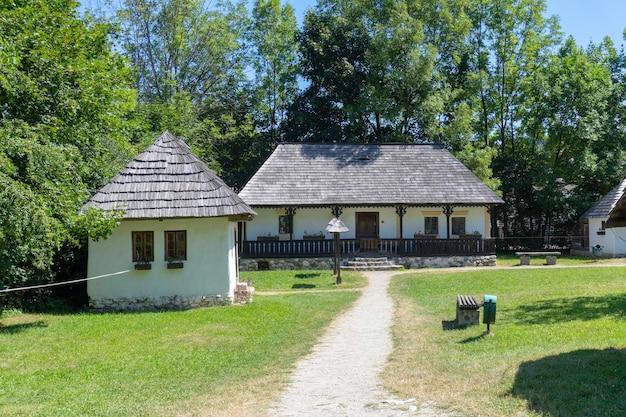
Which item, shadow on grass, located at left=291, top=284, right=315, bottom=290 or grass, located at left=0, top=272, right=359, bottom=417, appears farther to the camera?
shadow on grass, located at left=291, top=284, right=315, bottom=290

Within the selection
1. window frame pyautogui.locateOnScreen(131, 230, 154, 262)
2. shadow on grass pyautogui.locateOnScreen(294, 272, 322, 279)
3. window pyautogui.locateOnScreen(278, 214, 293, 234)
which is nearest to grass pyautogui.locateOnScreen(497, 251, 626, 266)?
shadow on grass pyautogui.locateOnScreen(294, 272, 322, 279)

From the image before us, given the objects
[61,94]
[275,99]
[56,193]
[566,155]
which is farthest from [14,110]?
[566,155]

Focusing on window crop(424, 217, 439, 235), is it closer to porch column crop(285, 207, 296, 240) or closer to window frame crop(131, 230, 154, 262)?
porch column crop(285, 207, 296, 240)

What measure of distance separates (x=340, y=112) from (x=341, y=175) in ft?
34.0

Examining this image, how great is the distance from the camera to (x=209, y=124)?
39.6 meters

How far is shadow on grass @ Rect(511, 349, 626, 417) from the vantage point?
6547 millimetres

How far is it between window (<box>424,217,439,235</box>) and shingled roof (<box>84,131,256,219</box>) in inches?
557

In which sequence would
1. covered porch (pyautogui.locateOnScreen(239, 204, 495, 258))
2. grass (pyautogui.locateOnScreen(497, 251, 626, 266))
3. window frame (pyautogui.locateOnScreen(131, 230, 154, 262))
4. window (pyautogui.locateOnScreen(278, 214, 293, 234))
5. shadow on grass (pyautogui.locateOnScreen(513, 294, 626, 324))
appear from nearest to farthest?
shadow on grass (pyautogui.locateOnScreen(513, 294, 626, 324)) < window frame (pyautogui.locateOnScreen(131, 230, 154, 262)) < grass (pyautogui.locateOnScreen(497, 251, 626, 266)) < covered porch (pyautogui.locateOnScreen(239, 204, 495, 258)) < window (pyautogui.locateOnScreen(278, 214, 293, 234))

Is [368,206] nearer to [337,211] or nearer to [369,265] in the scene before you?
[337,211]

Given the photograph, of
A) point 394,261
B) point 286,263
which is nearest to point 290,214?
point 286,263

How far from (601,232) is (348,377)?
88.4 feet

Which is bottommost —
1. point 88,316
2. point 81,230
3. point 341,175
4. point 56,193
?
point 88,316

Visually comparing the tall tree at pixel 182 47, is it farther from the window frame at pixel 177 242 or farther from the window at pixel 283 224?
the window frame at pixel 177 242

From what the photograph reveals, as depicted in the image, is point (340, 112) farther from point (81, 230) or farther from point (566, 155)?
point (81, 230)
